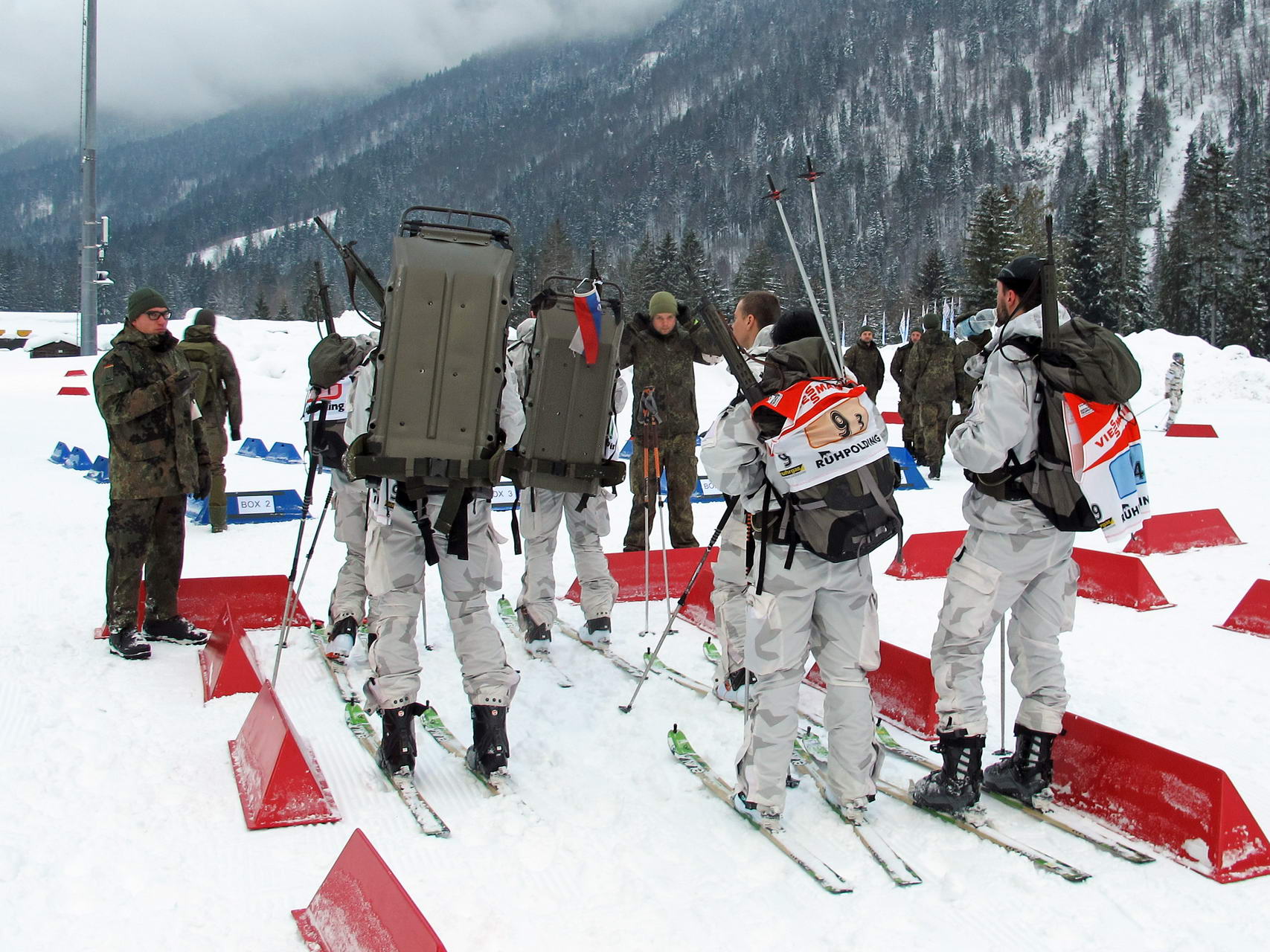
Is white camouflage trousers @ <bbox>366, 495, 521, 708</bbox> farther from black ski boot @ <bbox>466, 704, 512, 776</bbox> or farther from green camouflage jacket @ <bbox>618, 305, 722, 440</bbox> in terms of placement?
green camouflage jacket @ <bbox>618, 305, 722, 440</bbox>

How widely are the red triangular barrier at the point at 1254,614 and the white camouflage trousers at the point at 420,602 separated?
469 centimetres

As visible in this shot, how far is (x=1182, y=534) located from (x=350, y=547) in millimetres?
6946

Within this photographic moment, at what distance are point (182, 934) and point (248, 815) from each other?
747 mm

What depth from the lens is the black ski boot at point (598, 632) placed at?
5.77 metres

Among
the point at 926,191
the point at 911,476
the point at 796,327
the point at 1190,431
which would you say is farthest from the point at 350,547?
the point at 926,191

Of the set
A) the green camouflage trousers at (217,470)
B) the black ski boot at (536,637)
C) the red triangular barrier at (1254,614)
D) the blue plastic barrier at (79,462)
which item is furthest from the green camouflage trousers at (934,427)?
the blue plastic barrier at (79,462)

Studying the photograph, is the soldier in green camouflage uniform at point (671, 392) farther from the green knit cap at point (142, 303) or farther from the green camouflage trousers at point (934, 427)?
the green camouflage trousers at point (934, 427)

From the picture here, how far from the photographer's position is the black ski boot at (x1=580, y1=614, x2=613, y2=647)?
18.9 ft

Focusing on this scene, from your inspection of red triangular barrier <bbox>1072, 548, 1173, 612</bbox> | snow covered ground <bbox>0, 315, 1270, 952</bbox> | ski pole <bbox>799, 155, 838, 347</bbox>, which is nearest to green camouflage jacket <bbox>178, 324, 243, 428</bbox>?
snow covered ground <bbox>0, 315, 1270, 952</bbox>

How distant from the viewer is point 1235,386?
82.1ft

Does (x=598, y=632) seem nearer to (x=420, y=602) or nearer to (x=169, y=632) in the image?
(x=420, y=602)

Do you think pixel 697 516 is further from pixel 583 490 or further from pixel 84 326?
pixel 84 326

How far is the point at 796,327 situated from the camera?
11.9ft

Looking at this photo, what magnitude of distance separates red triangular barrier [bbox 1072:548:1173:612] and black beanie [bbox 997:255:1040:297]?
358 centimetres
